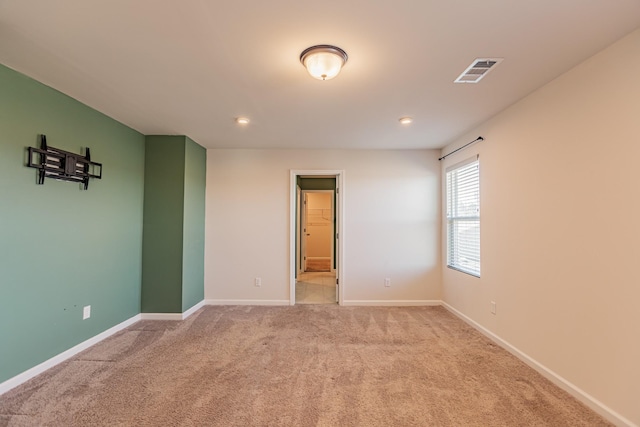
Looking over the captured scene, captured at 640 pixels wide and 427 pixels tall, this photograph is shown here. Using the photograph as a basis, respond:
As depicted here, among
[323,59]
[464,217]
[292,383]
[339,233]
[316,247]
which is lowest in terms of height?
[292,383]

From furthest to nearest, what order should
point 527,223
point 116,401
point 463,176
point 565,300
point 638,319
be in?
point 463,176 → point 527,223 → point 565,300 → point 116,401 → point 638,319

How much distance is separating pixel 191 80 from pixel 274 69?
699 mm

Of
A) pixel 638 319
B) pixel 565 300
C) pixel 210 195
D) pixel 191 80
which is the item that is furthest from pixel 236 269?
pixel 638 319

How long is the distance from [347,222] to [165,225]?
2.44 meters

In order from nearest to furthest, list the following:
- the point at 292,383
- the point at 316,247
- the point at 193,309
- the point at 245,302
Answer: the point at 292,383 < the point at 193,309 < the point at 245,302 < the point at 316,247

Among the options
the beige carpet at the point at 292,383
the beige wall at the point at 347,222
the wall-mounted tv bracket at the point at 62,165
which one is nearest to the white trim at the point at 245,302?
the beige wall at the point at 347,222

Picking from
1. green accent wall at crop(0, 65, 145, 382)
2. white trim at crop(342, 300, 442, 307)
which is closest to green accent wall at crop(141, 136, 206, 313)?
green accent wall at crop(0, 65, 145, 382)

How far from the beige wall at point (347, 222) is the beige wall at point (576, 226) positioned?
137 centimetres

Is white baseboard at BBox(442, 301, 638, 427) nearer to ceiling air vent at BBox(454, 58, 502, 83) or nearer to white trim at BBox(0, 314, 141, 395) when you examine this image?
ceiling air vent at BBox(454, 58, 502, 83)

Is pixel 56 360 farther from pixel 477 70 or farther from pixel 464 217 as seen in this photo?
pixel 464 217

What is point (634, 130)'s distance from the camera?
1739 mm

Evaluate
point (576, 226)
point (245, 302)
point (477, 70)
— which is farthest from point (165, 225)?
point (576, 226)

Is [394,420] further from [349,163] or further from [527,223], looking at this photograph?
[349,163]

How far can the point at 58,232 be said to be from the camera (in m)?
2.54
